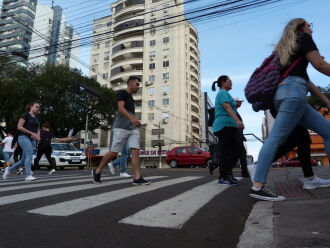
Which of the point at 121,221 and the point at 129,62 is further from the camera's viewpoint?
the point at 129,62

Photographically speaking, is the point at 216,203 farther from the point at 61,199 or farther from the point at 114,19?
the point at 114,19

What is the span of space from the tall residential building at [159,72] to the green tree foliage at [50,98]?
49.5ft

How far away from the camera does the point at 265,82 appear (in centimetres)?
309

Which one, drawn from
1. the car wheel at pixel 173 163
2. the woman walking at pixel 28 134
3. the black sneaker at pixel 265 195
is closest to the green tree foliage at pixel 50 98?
the car wheel at pixel 173 163

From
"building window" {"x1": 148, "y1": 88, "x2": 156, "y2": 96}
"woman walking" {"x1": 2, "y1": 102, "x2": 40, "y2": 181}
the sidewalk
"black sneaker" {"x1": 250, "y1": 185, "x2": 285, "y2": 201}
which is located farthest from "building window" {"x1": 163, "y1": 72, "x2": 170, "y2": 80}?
the sidewalk

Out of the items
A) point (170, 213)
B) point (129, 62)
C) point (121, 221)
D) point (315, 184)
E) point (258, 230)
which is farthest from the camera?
point (129, 62)

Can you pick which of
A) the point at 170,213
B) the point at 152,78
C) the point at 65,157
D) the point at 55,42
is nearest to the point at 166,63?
the point at 152,78

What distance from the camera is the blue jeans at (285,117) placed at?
2.95m

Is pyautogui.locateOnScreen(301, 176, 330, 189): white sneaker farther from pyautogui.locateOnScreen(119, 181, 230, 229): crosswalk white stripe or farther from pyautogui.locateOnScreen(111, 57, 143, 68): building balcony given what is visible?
pyautogui.locateOnScreen(111, 57, 143, 68): building balcony

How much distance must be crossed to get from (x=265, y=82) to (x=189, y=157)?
742 inches

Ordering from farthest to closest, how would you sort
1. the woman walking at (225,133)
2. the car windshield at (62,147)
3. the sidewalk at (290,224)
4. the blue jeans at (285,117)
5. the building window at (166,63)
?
the building window at (166,63)
the car windshield at (62,147)
the woman walking at (225,133)
the blue jeans at (285,117)
the sidewalk at (290,224)

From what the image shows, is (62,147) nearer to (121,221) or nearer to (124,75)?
(121,221)

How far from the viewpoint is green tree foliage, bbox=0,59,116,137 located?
104 feet

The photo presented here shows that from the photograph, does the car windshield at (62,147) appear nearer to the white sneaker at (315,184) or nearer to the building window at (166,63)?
the white sneaker at (315,184)
